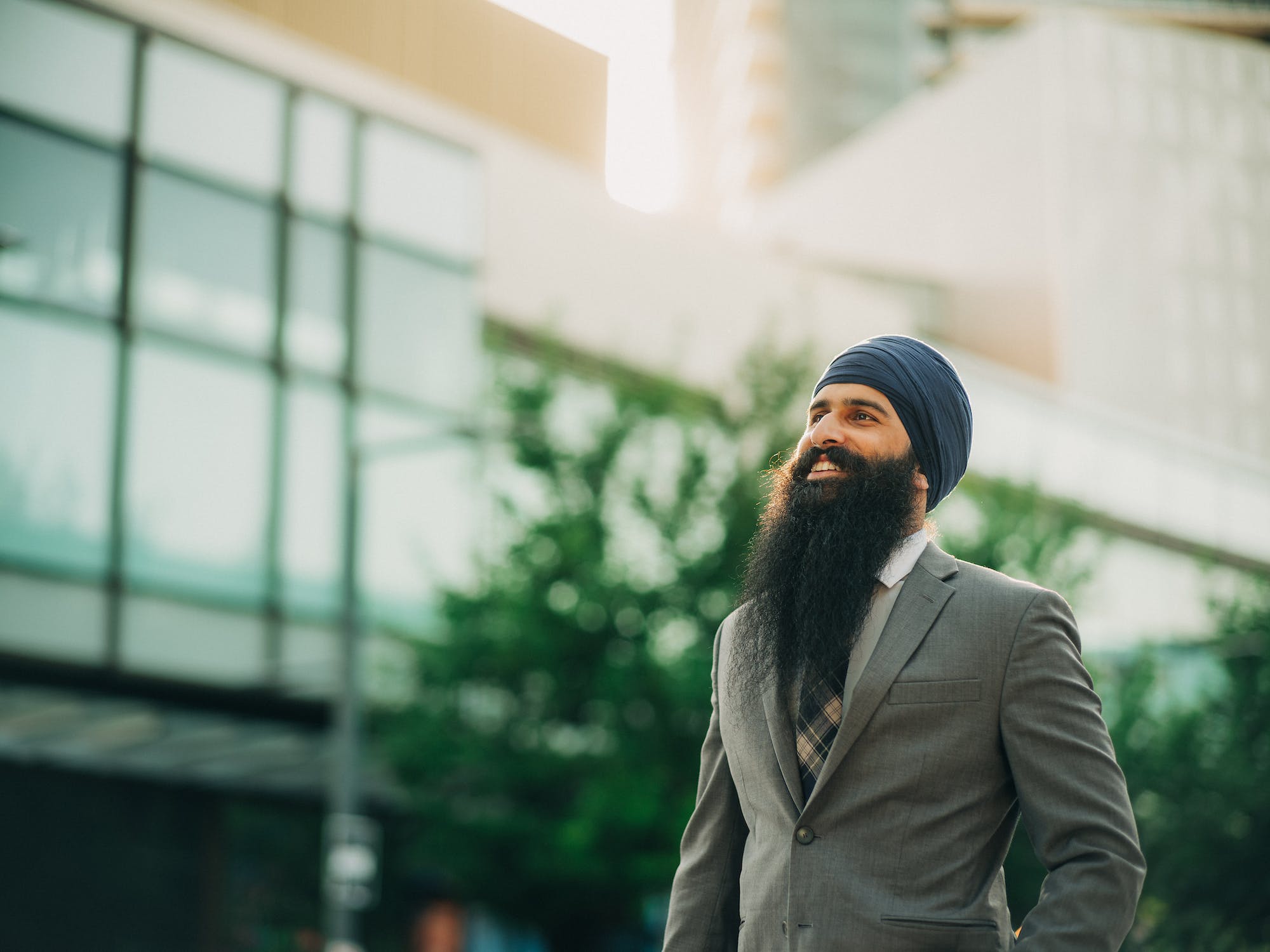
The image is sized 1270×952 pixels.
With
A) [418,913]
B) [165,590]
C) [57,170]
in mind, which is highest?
[57,170]

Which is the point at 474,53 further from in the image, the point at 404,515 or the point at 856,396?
the point at 404,515

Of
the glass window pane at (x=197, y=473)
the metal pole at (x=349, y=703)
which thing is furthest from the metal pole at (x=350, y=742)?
the glass window pane at (x=197, y=473)

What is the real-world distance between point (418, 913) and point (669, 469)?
39.5 feet

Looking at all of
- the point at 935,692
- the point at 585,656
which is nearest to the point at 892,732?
the point at 935,692

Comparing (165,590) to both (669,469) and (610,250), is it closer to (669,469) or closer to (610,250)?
(669,469)

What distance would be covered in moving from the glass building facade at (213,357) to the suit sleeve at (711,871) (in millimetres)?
11351

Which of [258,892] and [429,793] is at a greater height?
[429,793]

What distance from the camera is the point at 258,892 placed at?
19.4m

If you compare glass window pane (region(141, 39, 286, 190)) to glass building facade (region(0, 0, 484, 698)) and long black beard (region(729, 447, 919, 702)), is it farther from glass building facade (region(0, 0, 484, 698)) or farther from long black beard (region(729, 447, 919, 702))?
long black beard (region(729, 447, 919, 702))

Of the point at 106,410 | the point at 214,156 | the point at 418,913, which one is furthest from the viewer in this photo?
the point at 418,913

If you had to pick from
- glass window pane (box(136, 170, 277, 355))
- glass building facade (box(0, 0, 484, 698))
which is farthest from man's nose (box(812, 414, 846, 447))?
glass window pane (box(136, 170, 277, 355))

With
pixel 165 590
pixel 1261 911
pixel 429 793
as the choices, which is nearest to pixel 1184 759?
pixel 1261 911

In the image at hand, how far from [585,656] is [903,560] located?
1146 cm

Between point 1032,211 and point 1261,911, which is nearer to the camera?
point 1261,911
